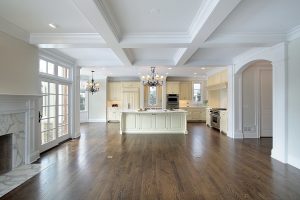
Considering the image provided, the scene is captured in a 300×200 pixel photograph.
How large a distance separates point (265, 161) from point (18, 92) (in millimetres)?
5599

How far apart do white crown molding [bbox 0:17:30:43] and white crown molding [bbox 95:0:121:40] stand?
1.96m

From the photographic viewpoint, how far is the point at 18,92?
12.9 ft

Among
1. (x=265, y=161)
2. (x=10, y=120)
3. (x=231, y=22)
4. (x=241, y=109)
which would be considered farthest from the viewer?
(x=241, y=109)

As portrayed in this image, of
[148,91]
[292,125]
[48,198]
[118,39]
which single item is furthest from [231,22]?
[148,91]

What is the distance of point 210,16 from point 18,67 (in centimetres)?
384

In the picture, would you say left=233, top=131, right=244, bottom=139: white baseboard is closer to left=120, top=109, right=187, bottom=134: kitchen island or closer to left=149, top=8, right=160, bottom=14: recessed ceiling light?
left=120, top=109, right=187, bottom=134: kitchen island

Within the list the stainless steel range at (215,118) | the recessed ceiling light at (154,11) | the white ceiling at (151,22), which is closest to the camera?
the white ceiling at (151,22)

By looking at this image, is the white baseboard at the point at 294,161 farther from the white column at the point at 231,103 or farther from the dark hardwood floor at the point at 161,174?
the white column at the point at 231,103

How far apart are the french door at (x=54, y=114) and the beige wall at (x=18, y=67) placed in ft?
2.34

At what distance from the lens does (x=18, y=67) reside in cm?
395

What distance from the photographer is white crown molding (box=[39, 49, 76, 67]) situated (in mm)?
5023

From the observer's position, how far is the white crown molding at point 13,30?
349 centimetres

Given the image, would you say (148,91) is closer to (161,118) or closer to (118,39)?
(161,118)

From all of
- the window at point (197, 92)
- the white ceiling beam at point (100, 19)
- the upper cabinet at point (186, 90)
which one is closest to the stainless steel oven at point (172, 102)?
the upper cabinet at point (186, 90)
